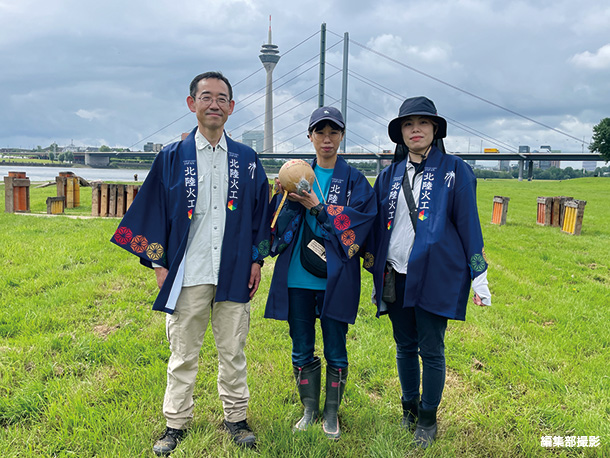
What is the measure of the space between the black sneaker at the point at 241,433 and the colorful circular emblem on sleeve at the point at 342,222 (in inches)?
53.2

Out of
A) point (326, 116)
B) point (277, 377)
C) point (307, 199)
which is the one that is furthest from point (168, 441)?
point (326, 116)

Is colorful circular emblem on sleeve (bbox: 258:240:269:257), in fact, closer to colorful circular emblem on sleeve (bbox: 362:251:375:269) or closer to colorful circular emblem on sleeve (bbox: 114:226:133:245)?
colorful circular emblem on sleeve (bbox: 362:251:375:269)

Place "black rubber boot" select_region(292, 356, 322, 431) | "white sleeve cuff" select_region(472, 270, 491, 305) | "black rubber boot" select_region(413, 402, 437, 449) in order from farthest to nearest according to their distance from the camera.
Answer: "black rubber boot" select_region(292, 356, 322, 431)
"black rubber boot" select_region(413, 402, 437, 449)
"white sleeve cuff" select_region(472, 270, 491, 305)

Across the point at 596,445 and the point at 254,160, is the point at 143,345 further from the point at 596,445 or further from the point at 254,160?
the point at 596,445

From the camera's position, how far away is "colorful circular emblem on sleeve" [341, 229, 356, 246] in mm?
2545

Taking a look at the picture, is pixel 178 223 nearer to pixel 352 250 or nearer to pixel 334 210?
pixel 334 210

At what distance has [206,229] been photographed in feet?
8.40

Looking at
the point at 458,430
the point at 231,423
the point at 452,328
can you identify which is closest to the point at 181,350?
the point at 231,423

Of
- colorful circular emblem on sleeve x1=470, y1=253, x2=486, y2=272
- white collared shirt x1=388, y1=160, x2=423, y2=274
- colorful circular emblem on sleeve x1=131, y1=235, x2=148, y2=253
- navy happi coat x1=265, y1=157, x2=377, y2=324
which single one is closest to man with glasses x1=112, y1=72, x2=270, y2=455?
colorful circular emblem on sleeve x1=131, y1=235, x2=148, y2=253

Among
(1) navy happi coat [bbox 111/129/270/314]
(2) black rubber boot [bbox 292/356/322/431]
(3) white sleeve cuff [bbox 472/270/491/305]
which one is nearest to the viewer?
(3) white sleeve cuff [bbox 472/270/491/305]

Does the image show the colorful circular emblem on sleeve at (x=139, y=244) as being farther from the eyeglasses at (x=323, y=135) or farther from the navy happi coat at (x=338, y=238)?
the eyeglasses at (x=323, y=135)

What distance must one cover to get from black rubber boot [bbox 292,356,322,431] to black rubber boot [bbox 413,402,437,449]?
638 mm

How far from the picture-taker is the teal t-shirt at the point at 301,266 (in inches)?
104

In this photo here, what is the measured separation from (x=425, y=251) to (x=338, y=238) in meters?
0.50
